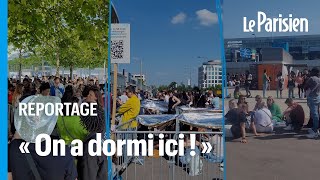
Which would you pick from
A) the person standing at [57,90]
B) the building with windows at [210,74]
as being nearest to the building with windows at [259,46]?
the building with windows at [210,74]

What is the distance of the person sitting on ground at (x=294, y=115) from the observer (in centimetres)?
248

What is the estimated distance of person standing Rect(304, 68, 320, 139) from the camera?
2.45 metres

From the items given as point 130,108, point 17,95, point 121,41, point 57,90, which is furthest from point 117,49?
point 17,95

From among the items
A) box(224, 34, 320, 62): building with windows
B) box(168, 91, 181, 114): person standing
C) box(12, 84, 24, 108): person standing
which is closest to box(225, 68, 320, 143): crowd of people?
box(224, 34, 320, 62): building with windows

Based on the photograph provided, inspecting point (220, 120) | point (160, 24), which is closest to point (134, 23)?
point (160, 24)

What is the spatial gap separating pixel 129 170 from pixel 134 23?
969 millimetres

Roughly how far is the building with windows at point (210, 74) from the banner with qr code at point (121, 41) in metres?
0.43

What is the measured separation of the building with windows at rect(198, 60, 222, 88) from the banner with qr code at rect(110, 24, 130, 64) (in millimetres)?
431

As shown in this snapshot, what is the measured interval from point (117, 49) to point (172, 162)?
0.83 metres

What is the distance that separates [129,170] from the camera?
9.84ft

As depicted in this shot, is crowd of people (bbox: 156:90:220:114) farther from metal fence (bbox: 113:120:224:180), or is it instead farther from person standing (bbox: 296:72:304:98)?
person standing (bbox: 296:72:304:98)

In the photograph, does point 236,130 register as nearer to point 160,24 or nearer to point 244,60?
point 244,60

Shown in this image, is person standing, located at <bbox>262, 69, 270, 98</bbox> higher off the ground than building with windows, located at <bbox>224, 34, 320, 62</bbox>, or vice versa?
building with windows, located at <bbox>224, 34, 320, 62</bbox>

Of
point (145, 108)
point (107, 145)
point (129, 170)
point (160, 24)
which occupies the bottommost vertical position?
point (129, 170)
